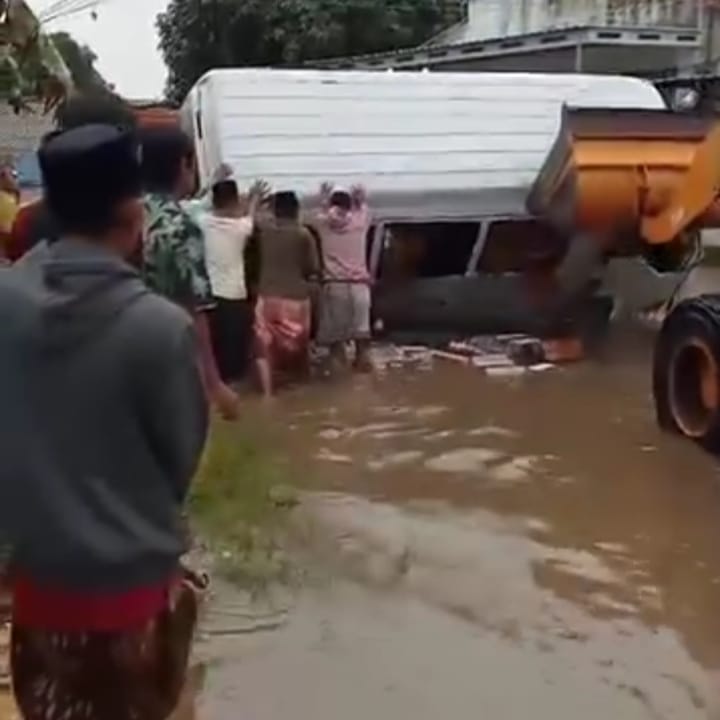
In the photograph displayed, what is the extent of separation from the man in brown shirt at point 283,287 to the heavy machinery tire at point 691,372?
277cm

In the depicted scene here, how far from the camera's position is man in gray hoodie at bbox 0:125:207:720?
115 inches

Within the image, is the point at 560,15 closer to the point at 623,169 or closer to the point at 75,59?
the point at 623,169

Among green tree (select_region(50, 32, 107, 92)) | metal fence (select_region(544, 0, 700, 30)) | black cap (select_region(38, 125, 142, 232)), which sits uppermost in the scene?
black cap (select_region(38, 125, 142, 232))

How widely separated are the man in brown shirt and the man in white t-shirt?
0.75ft

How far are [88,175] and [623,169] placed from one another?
1018cm

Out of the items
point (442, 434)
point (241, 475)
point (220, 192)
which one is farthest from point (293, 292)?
point (241, 475)

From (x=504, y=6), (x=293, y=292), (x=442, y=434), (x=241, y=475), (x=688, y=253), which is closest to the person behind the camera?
(x=241, y=475)

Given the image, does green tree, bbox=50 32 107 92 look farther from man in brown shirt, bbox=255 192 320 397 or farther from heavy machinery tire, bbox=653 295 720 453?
Answer: heavy machinery tire, bbox=653 295 720 453

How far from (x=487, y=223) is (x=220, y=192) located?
3716 millimetres

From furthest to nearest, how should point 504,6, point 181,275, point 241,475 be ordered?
1. point 504,6
2. point 181,275
3. point 241,475

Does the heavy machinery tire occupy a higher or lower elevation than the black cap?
lower

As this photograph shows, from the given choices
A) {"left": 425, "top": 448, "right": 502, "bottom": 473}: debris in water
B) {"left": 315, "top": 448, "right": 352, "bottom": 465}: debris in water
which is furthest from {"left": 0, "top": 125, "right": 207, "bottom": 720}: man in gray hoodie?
{"left": 315, "top": 448, "right": 352, "bottom": 465}: debris in water

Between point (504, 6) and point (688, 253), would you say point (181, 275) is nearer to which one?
point (688, 253)

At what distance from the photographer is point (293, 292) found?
11.8 metres
